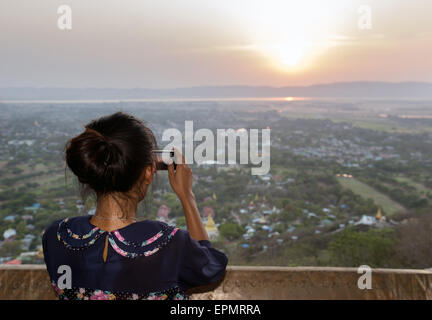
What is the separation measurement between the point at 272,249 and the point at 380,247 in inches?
36.6

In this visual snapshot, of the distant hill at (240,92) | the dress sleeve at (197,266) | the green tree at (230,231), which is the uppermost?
the distant hill at (240,92)

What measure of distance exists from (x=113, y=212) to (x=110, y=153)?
0.13m

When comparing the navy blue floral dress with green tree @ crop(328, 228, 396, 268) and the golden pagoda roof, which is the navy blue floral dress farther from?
green tree @ crop(328, 228, 396, 268)

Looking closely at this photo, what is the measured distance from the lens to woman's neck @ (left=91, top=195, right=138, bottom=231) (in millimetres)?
Answer: 599

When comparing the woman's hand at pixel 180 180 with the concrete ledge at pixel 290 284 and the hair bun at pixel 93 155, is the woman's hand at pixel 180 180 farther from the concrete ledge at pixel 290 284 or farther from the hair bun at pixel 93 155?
the concrete ledge at pixel 290 284

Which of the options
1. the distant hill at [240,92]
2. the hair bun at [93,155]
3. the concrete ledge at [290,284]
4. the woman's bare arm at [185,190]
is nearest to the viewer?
the hair bun at [93,155]

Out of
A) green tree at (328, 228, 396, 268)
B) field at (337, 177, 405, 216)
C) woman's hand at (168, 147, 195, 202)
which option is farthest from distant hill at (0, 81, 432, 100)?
woman's hand at (168, 147, 195, 202)

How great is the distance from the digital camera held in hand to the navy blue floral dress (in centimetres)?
12

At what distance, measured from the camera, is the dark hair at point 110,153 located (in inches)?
21.3

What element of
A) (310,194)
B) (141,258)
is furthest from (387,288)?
(310,194)

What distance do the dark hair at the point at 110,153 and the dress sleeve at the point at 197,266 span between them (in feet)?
0.51

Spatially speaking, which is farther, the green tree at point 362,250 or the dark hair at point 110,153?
the green tree at point 362,250

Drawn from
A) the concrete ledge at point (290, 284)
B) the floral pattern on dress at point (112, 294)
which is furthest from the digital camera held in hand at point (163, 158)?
the concrete ledge at point (290, 284)

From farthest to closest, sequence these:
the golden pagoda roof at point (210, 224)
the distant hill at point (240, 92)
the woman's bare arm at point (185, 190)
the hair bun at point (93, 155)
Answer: the distant hill at point (240, 92)
the golden pagoda roof at point (210, 224)
the woman's bare arm at point (185, 190)
the hair bun at point (93, 155)
